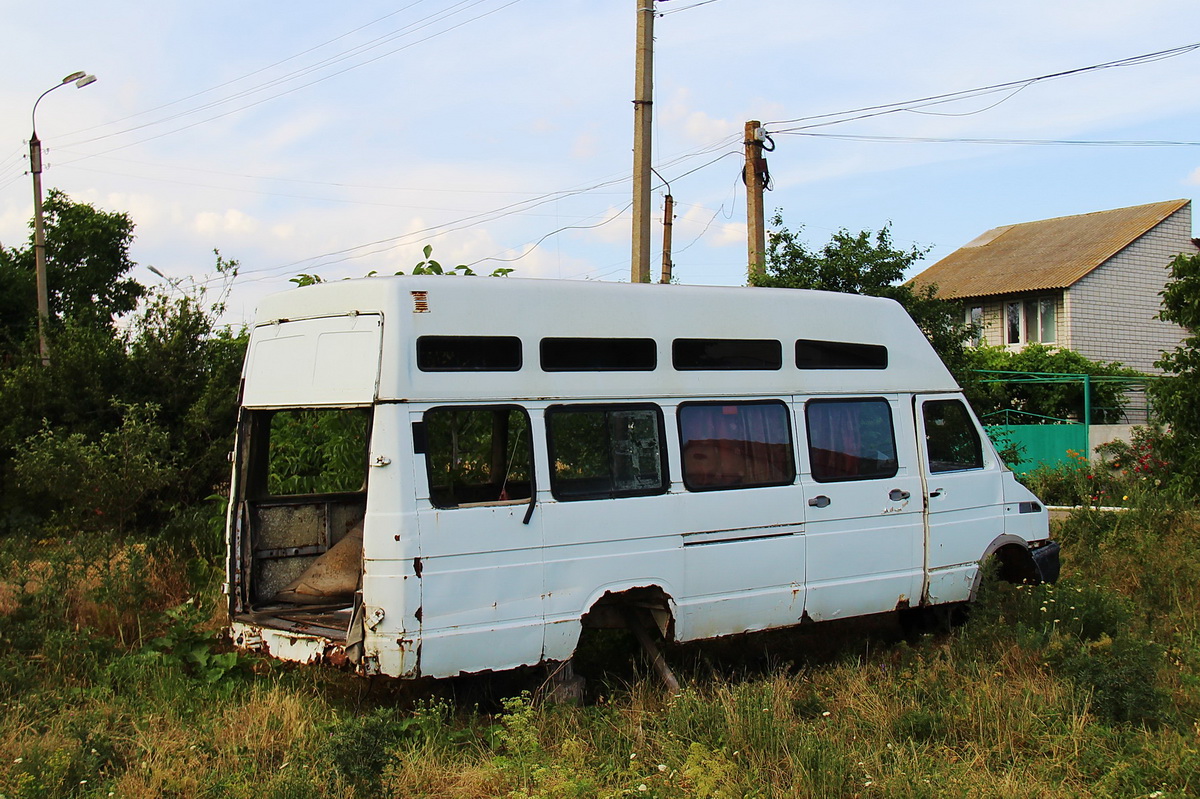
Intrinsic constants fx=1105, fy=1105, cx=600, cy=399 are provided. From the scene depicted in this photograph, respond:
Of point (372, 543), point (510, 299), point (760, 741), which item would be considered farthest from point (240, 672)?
point (760, 741)

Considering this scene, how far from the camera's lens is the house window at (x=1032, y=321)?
98.1ft

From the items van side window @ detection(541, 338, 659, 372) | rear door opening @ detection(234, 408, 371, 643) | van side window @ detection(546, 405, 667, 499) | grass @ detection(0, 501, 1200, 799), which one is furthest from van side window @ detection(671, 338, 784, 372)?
rear door opening @ detection(234, 408, 371, 643)

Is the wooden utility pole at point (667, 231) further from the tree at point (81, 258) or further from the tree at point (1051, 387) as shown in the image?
the tree at point (81, 258)

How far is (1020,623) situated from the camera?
24.4 feet

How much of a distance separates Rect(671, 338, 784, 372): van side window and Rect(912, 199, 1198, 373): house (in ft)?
79.0

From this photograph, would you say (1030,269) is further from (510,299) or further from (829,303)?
(510,299)

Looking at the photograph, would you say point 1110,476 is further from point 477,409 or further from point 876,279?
point 477,409

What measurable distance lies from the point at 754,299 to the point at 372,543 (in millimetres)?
3092

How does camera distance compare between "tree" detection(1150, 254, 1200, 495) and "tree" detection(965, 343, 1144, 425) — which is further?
"tree" detection(965, 343, 1144, 425)

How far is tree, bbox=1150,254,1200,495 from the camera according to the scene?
1300cm

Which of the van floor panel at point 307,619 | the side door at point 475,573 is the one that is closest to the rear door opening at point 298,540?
the van floor panel at point 307,619

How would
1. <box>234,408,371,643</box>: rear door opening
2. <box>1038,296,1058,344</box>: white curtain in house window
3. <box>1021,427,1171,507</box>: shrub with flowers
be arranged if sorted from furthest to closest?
<box>1038,296,1058,344</box>: white curtain in house window, <box>1021,427,1171,507</box>: shrub with flowers, <box>234,408,371,643</box>: rear door opening

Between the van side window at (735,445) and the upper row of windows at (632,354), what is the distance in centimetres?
29

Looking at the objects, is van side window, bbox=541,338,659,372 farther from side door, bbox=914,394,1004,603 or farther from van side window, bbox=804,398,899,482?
side door, bbox=914,394,1004,603
